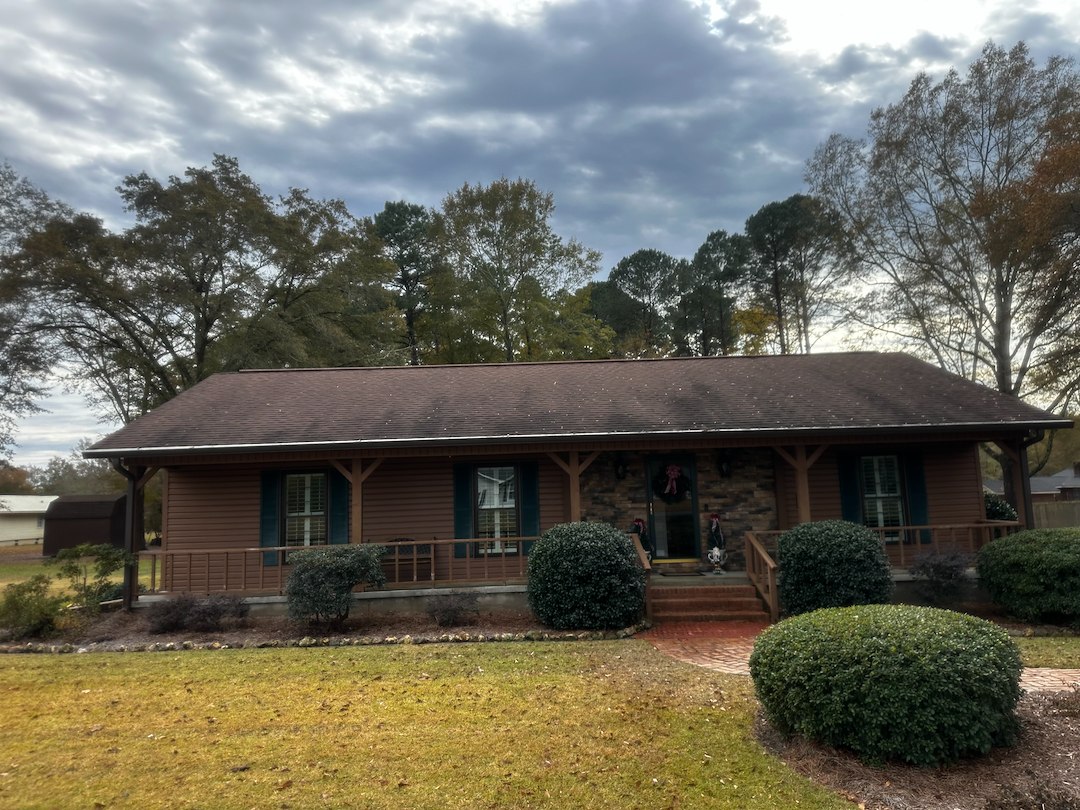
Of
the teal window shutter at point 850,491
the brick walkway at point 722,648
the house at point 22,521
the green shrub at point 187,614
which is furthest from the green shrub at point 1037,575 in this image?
the house at point 22,521

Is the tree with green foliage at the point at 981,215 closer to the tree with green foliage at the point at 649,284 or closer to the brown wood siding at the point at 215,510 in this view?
the tree with green foliage at the point at 649,284

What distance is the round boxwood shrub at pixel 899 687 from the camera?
15.3 ft

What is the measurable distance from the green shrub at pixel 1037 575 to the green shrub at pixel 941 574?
1.16 ft

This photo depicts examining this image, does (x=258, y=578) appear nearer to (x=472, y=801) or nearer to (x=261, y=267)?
(x=472, y=801)

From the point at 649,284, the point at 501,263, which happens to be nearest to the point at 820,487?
the point at 501,263

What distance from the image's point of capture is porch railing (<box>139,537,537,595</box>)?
1158 centimetres

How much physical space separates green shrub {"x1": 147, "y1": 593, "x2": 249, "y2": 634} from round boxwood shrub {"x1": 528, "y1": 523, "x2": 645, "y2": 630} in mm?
4911

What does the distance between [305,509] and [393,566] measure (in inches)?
84.4

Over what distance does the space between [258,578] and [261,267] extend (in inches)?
795

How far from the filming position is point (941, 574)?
1080 cm

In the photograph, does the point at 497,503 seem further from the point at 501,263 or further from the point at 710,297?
the point at 710,297

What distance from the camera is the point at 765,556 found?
34.9 feet

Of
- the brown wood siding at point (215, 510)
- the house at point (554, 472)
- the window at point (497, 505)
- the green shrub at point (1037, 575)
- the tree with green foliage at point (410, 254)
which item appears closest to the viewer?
the green shrub at point (1037, 575)

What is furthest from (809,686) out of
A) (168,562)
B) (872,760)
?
(168,562)
